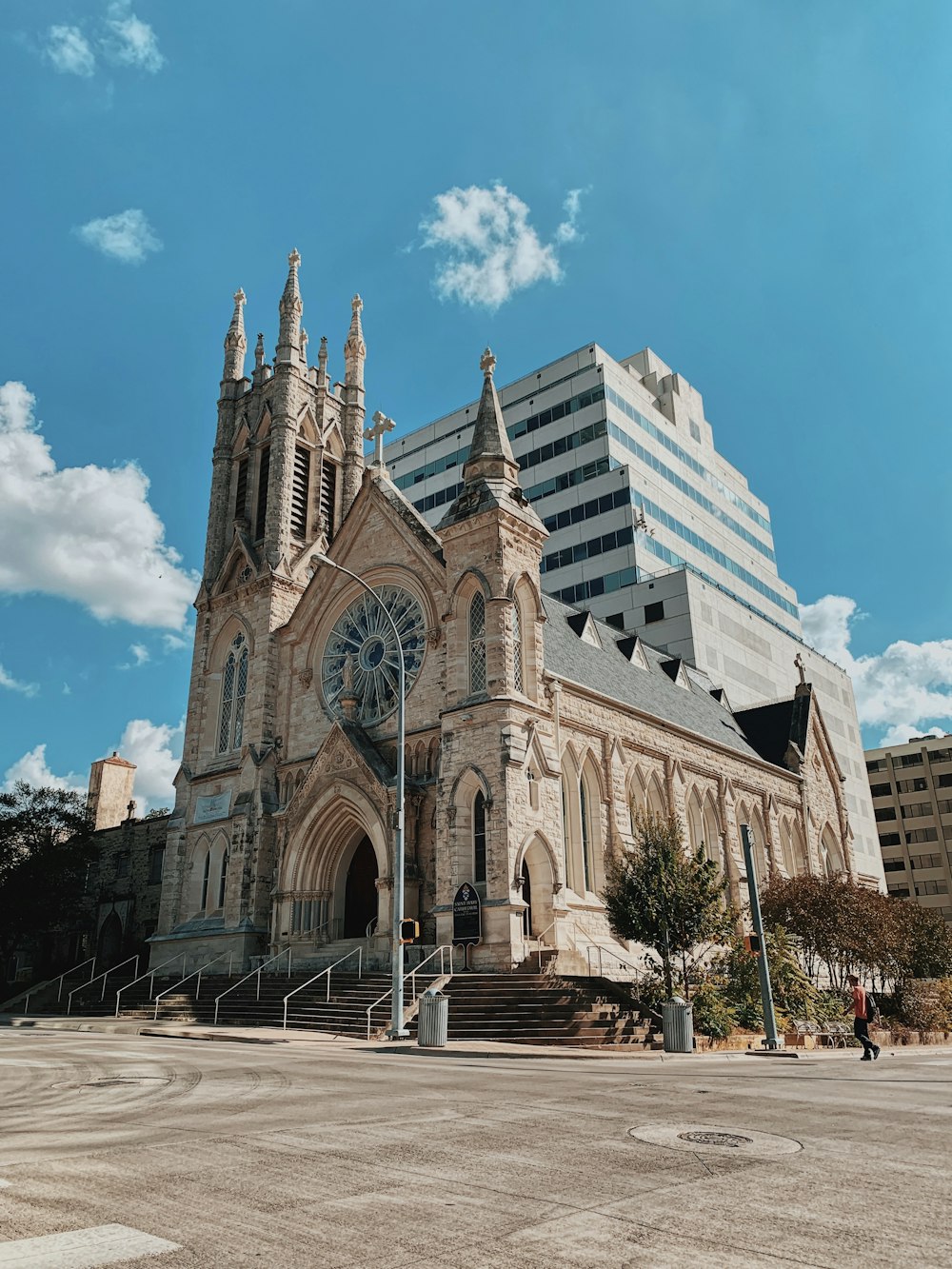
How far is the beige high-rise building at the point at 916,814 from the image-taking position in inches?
3159

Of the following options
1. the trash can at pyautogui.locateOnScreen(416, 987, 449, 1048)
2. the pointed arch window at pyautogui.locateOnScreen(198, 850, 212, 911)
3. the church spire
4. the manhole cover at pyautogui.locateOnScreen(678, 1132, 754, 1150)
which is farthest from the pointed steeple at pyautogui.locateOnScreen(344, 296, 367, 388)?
the manhole cover at pyautogui.locateOnScreen(678, 1132, 754, 1150)

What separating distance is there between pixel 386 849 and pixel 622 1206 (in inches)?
831

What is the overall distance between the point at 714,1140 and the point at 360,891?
77.8ft

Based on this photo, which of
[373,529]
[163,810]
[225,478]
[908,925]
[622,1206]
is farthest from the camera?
[163,810]

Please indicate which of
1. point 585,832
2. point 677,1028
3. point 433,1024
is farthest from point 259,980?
point 677,1028

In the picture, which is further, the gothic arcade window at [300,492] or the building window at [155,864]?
the building window at [155,864]

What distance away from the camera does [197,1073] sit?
1142cm

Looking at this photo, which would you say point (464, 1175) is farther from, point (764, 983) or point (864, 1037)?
point (764, 983)

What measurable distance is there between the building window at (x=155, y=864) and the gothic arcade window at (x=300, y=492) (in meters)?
15.0

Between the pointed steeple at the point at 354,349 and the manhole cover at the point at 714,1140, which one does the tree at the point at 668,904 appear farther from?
the pointed steeple at the point at 354,349

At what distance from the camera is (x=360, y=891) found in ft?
95.9

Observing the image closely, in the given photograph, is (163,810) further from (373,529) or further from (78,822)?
(373,529)

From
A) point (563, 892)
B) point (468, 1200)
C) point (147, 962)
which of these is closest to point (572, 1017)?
point (563, 892)

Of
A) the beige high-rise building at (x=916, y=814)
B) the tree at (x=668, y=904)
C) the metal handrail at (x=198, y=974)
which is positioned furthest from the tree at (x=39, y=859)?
the beige high-rise building at (x=916, y=814)
